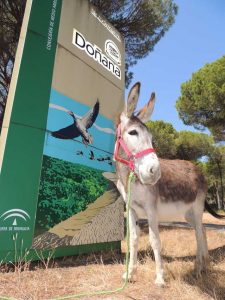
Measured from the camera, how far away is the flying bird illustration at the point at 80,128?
670cm

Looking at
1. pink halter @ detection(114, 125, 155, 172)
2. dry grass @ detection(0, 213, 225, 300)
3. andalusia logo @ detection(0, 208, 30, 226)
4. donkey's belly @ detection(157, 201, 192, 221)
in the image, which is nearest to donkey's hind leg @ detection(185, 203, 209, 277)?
dry grass @ detection(0, 213, 225, 300)

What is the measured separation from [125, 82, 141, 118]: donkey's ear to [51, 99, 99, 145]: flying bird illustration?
6.78 ft

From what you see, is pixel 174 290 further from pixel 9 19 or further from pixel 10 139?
pixel 9 19

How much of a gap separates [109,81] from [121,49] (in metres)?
1.48

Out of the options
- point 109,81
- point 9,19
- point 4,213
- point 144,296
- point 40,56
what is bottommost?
point 144,296

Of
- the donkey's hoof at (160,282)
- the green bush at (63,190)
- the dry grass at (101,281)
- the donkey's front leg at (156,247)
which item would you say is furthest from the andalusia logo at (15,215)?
the donkey's hoof at (160,282)

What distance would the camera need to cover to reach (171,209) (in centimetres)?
576

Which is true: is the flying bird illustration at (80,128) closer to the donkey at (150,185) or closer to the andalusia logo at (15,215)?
the andalusia logo at (15,215)

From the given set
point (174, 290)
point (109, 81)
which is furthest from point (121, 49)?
point (174, 290)

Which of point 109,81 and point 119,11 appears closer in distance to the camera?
point 109,81

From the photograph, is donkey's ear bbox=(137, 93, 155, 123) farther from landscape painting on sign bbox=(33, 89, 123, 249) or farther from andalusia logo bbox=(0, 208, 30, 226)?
andalusia logo bbox=(0, 208, 30, 226)

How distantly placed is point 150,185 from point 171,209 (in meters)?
0.88

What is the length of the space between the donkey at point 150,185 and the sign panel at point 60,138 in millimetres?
1665

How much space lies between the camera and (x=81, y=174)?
23.4 feet
